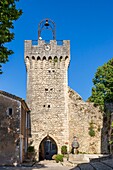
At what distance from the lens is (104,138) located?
106 feet

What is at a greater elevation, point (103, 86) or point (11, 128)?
point (103, 86)

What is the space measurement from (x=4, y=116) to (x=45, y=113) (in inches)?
285

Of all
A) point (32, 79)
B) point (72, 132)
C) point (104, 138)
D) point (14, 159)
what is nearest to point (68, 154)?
point (72, 132)

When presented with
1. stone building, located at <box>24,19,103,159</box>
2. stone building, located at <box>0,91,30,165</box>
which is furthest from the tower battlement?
stone building, located at <box>0,91,30,165</box>

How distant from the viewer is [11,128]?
988 inches

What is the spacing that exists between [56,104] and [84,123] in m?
4.18

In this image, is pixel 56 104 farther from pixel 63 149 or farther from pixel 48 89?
pixel 63 149

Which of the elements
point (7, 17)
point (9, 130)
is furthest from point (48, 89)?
point (7, 17)

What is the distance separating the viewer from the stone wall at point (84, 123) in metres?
32.3

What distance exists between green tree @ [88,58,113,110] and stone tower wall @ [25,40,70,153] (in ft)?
16.3

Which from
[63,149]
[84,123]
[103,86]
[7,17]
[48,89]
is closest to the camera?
[7,17]

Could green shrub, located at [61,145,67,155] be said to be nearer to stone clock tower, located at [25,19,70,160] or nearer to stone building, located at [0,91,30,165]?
stone clock tower, located at [25,19,70,160]

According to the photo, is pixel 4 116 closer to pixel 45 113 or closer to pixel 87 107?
pixel 45 113

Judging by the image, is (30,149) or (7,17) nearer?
(7,17)
